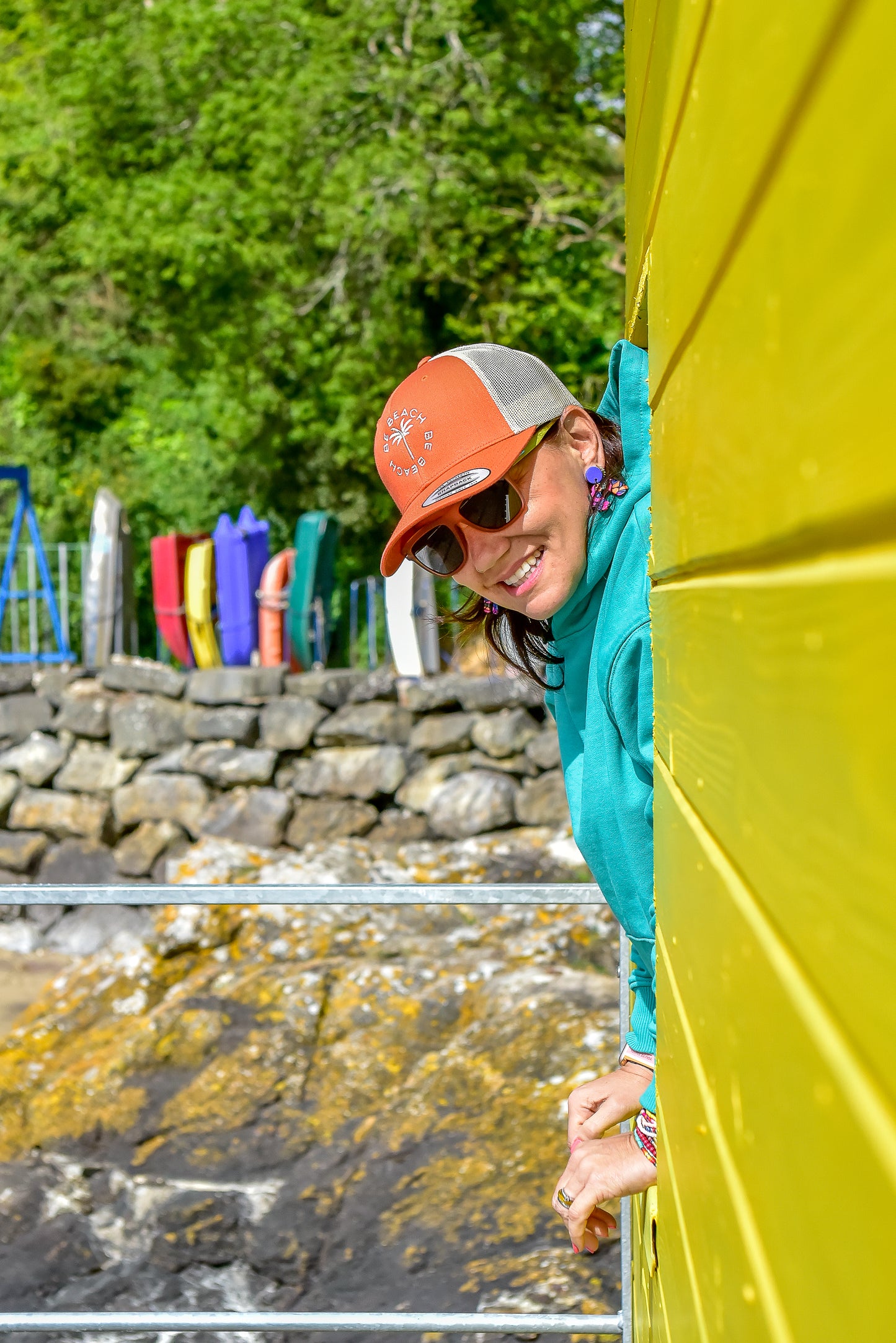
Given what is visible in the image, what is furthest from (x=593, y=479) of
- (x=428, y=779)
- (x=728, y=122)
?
(x=428, y=779)

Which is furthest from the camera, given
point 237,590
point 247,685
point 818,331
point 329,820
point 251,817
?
point 237,590

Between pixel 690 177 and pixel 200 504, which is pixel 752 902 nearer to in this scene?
pixel 690 177

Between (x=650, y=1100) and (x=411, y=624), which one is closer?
(x=650, y=1100)

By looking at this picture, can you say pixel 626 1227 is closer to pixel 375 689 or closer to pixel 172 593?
pixel 375 689

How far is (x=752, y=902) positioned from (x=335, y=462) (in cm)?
1144

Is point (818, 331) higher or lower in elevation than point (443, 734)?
higher

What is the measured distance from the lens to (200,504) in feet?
43.5

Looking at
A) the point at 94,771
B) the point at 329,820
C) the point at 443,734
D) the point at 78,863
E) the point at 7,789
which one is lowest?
the point at 78,863

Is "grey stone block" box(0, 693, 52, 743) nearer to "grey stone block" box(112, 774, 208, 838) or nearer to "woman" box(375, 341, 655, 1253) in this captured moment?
"grey stone block" box(112, 774, 208, 838)

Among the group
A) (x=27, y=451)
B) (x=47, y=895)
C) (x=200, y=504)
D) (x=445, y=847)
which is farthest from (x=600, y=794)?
(x=27, y=451)

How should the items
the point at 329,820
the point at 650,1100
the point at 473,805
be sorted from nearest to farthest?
the point at 650,1100
the point at 473,805
the point at 329,820

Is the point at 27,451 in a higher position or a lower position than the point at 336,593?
higher

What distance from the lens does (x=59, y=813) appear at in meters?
8.98

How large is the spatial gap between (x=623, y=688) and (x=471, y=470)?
0.21m
